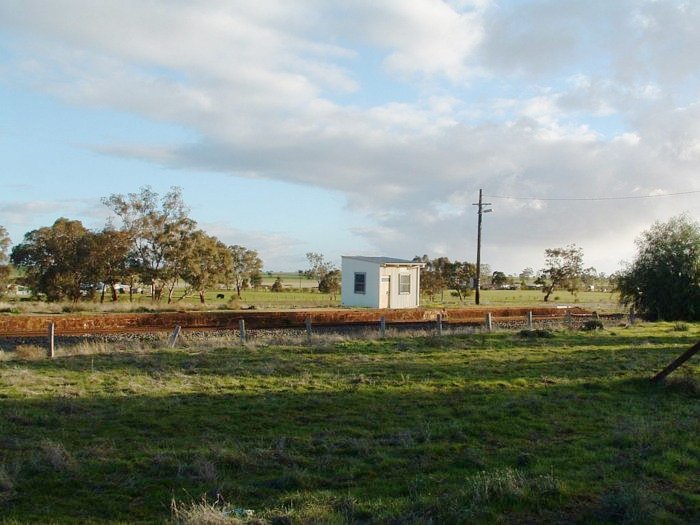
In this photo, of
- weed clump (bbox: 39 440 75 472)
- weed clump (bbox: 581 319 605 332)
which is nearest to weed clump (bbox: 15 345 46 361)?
weed clump (bbox: 39 440 75 472)

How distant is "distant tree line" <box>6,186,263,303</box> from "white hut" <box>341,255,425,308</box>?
9227mm

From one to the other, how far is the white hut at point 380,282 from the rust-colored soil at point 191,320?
5511 millimetres

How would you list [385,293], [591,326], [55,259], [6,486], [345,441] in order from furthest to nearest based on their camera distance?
1. [385,293]
2. [55,259]
3. [591,326]
4. [345,441]
5. [6,486]

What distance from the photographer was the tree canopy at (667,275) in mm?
31562

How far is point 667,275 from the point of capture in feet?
105

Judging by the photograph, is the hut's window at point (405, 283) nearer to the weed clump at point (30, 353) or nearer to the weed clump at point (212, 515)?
the weed clump at point (30, 353)

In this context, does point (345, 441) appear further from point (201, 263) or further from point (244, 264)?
point (244, 264)

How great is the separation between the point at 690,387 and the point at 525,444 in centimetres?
505

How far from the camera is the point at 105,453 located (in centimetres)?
719

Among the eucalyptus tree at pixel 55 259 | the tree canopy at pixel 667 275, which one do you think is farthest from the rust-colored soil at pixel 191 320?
the eucalyptus tree at pixel 55 259

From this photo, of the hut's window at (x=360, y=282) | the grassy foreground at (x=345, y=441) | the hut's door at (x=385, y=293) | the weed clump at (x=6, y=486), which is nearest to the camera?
the grassy foreground at (x=345, y=441)

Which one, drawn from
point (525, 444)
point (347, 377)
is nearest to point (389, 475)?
point (525, 444)

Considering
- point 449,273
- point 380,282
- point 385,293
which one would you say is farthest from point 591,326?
point 449,273

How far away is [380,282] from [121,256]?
52.2 ft
